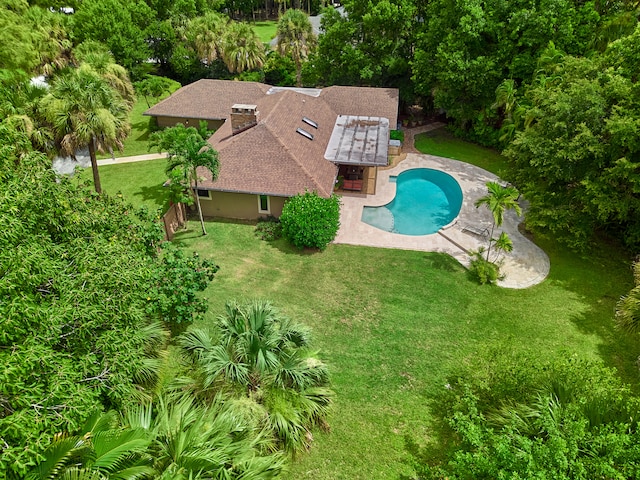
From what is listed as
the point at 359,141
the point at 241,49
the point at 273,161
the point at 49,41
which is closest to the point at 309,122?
the point at 359,141

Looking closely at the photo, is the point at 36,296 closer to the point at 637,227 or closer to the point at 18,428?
the point at 18,428

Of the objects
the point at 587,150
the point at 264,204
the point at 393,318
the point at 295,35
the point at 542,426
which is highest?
the point at 295,35

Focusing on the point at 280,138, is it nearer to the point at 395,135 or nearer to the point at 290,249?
the point at 290,249

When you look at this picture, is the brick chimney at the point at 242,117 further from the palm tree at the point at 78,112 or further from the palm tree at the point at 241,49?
the palm tree at the point at 241,49

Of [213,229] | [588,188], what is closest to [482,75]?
[588,188]

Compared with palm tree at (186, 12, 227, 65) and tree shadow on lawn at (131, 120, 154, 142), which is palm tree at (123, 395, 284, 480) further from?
palm tree at (186, 12, 227, 65)

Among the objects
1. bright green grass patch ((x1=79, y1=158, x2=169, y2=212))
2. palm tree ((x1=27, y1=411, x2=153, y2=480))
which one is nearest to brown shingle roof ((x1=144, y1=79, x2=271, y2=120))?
bright green grass patch ((x1=79, y1=158, x2=169, y2=212))
